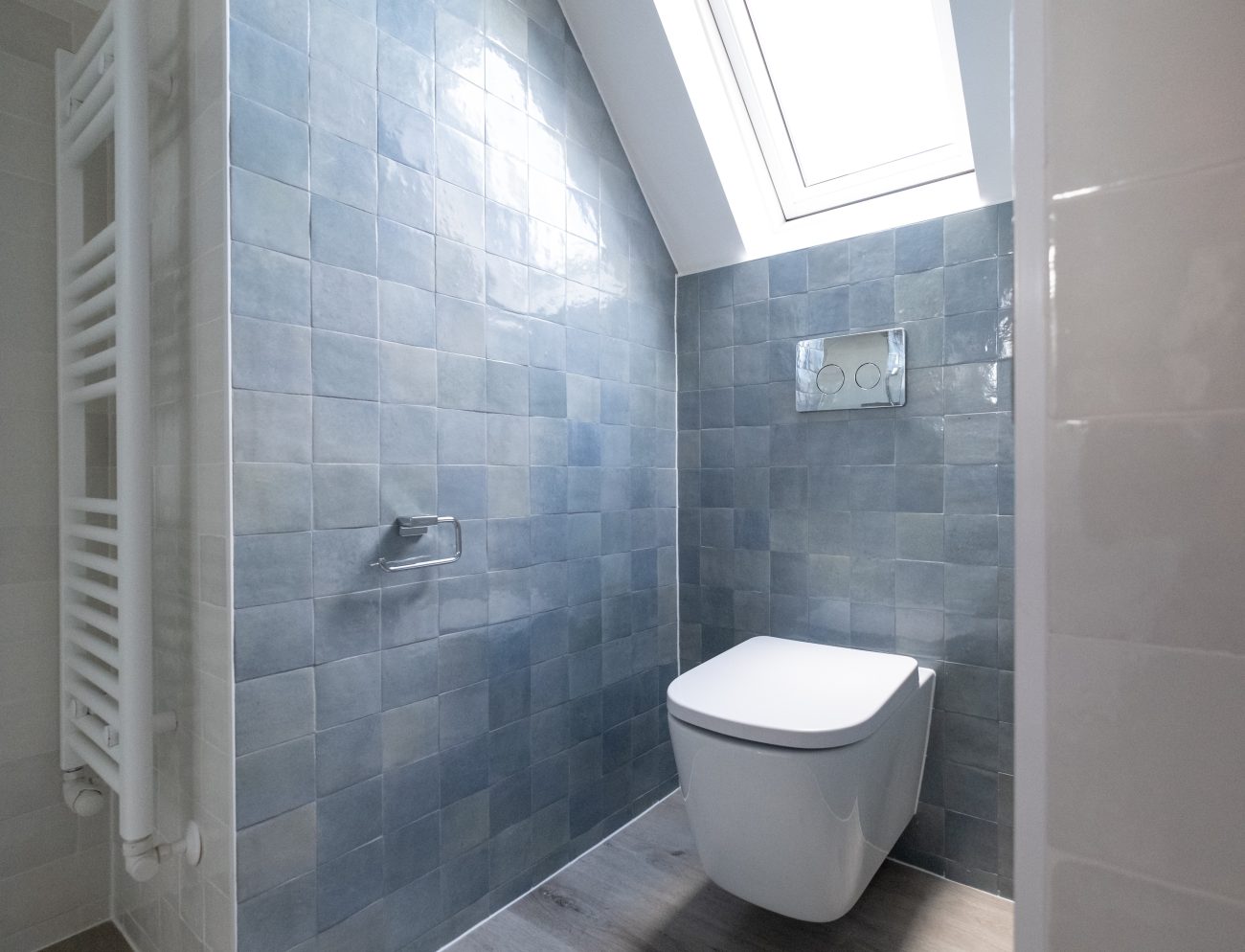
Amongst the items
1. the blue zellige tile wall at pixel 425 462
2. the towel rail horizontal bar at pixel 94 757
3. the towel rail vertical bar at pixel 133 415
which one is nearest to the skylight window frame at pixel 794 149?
the blue zellige tile wall at pixel 425 462

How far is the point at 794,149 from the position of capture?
2.00 m

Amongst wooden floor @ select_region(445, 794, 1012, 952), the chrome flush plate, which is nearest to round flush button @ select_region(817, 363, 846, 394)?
the chrome flush plate

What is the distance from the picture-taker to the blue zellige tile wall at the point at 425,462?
3.74 feet

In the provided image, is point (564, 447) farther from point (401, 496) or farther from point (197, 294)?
point (197, 294)

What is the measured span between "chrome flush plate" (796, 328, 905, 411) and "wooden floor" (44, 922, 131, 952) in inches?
81.9

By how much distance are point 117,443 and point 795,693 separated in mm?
1389

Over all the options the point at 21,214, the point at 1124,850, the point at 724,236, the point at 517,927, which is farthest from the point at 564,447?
the point at 1124,850

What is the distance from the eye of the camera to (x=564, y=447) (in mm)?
1730

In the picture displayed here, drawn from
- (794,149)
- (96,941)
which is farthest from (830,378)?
(96,941)

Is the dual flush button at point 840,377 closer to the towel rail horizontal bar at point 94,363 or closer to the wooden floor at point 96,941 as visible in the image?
the towel rail horizontal bar at point 94,363

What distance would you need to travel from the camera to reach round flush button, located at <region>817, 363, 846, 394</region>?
1832 millimetres

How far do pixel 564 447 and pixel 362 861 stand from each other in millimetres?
994

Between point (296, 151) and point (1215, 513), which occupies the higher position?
point (296, 151)

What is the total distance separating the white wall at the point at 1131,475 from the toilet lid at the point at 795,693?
2.52 feet
